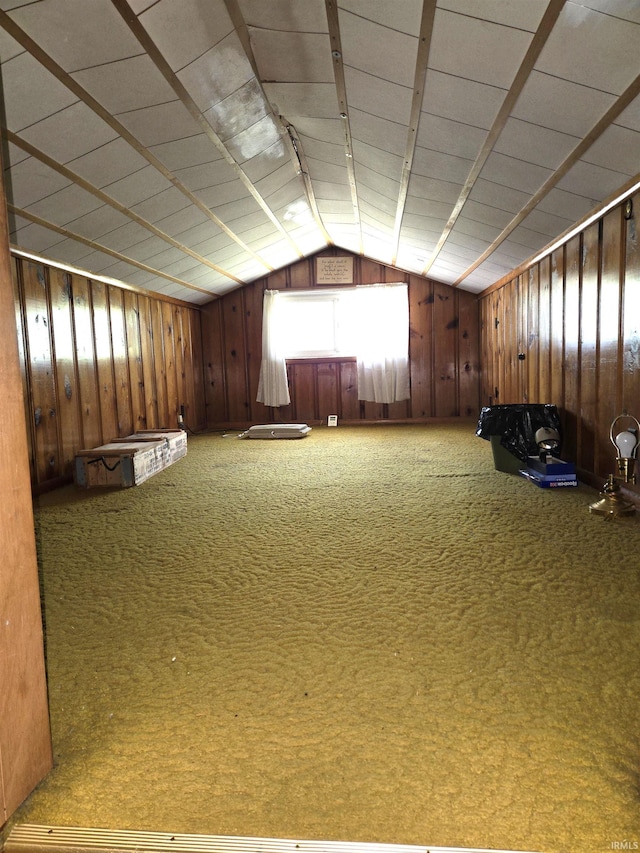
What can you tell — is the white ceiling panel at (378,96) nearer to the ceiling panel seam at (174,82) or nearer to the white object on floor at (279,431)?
the ceiling panel seam at (174,82)

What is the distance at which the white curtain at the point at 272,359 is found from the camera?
291 inches

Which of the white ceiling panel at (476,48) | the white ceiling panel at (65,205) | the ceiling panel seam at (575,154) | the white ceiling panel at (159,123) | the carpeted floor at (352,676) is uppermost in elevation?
the white ceiling panel at (159,123)

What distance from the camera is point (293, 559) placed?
2262mm

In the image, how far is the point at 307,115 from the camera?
131 inches

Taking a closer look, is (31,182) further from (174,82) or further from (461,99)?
(461,99)

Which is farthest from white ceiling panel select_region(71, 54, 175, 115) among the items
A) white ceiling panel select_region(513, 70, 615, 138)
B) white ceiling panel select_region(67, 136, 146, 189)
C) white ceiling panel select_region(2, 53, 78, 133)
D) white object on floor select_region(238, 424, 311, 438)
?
white object on floor select_region(238, 424, 311, 438)

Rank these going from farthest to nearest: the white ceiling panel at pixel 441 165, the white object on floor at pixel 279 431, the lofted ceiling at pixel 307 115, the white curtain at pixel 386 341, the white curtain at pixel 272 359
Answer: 1. the white curtain at pixel 272 359
2. the white curtain at pixel 386 341
3. the white object on floor at pixel 279 431
4. the white ceiling panel at pixel 441 165
5. the lofted ceiling at pixel 307 115

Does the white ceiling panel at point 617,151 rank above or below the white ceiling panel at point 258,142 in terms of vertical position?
below

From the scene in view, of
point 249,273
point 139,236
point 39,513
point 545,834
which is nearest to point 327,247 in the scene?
point 249,273

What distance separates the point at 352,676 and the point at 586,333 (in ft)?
9.70

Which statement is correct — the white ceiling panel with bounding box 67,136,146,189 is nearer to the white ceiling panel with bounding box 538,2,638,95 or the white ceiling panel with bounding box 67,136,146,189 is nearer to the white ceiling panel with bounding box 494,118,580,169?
the white ceiling panel with bounding box 494,118,580,169

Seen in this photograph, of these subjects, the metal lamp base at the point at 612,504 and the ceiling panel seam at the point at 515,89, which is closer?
the ceiling panel seam at the point at 515,89

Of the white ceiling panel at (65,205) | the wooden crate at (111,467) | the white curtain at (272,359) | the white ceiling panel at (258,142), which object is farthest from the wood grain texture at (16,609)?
the white curtain at (272,359)

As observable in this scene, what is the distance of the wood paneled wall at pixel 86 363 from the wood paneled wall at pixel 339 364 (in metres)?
0.88
